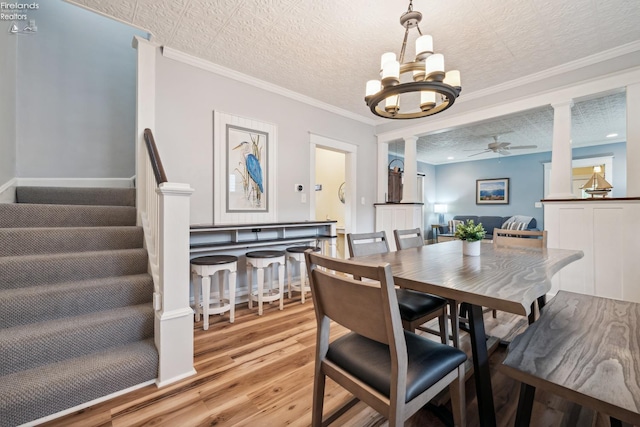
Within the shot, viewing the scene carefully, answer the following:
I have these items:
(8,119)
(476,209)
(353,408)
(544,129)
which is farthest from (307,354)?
(476,209)

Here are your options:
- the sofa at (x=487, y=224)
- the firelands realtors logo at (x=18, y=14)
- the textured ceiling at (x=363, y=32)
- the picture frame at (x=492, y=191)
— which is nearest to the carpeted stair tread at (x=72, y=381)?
the textured ceiling at (x=363, y=32)

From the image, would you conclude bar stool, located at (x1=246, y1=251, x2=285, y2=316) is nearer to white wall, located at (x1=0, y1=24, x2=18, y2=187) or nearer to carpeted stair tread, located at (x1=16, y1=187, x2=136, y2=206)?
carpeted stair tread, located at (x1=16, y1=187, x2=136, y2=206)

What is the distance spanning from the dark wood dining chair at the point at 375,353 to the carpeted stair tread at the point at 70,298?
148 cm

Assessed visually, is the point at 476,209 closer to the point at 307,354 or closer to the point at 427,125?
the point at 427,125

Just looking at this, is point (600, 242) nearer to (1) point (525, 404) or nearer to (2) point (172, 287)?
(1) point (525, 404)

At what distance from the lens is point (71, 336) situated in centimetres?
149

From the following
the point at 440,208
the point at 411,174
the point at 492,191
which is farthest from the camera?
the point at 440,208

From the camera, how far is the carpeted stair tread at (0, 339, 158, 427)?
1.24 meters

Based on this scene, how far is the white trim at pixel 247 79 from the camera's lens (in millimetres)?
2652

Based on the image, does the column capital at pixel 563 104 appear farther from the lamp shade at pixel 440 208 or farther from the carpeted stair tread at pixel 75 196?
the lamp shade at pixel 440 208

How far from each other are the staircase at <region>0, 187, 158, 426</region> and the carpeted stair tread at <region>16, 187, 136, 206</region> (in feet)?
1.47

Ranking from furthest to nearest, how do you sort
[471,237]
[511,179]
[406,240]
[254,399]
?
[511,179], [406,240], [471,237], [254,399]

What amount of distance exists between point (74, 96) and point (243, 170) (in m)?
2.02

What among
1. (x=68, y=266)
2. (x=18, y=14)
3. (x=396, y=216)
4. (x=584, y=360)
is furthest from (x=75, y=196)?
(x=396, y=216)
